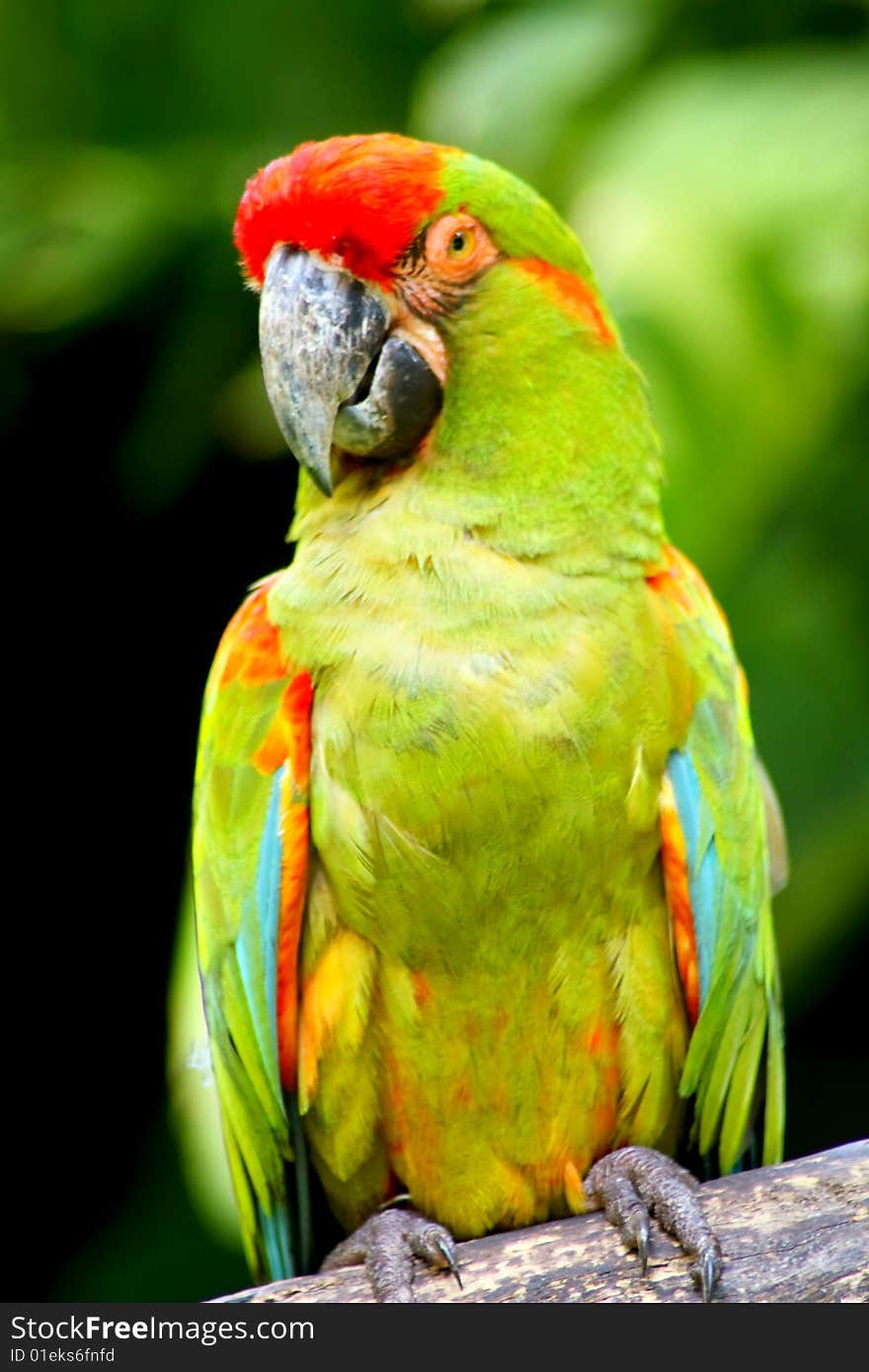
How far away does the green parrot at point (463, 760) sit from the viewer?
1663 millimetres

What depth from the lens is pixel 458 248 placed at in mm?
1716

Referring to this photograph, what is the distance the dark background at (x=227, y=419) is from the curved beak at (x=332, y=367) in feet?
2.56

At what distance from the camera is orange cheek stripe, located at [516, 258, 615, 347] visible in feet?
5.82

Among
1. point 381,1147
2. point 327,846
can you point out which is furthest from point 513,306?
point 381,1147

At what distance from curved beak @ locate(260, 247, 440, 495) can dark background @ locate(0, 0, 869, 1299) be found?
2.56 ft

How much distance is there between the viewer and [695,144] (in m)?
2.60

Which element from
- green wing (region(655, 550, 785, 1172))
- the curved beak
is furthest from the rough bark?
the curved beak

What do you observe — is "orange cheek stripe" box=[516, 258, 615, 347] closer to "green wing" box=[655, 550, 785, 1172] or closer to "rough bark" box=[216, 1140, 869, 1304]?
"green wing" box=[655, 550, 785, 1172]

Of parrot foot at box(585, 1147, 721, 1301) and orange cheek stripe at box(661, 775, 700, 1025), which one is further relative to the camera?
orange cheek stripe at box(661, 775, 700, 1025)

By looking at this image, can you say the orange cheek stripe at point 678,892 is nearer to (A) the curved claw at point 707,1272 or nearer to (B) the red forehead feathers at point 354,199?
(A) the curved claw at point 707,1272

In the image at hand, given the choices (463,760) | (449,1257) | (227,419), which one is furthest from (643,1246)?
(227,419)

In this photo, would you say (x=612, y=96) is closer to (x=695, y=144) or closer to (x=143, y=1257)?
(x=695, y=144)

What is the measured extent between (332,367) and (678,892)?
0.72 m

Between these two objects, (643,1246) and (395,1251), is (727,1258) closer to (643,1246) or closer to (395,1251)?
(643,1246)
